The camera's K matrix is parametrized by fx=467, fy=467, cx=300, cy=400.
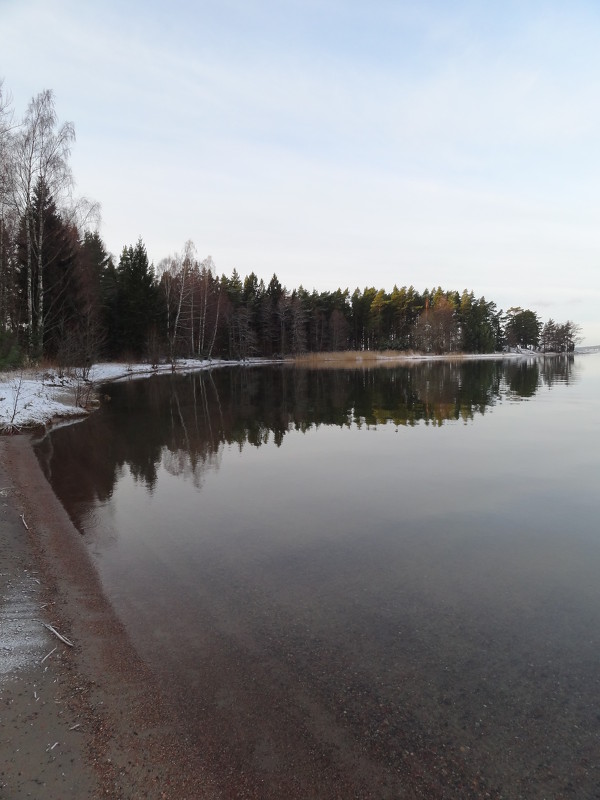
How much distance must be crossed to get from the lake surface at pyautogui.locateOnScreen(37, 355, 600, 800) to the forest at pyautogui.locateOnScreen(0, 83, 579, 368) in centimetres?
1751

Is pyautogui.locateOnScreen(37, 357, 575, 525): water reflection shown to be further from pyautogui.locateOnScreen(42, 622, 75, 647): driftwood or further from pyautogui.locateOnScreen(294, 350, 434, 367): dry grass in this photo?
pyautogui.locateOnScreen(294, 350, 434, 367): dry grass

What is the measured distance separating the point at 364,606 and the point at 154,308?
49.0 meters

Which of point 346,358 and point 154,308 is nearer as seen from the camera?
point 154,308

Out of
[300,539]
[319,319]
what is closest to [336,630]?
[300,539]

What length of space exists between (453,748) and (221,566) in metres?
3.46

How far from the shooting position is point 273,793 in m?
2.87

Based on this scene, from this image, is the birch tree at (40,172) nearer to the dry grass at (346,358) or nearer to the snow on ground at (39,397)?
the snow on ground at (39,397)

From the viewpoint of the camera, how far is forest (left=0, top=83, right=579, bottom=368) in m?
25.8

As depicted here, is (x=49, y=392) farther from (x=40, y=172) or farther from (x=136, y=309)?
(x=136, y=309)

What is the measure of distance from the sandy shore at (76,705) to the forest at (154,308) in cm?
1956

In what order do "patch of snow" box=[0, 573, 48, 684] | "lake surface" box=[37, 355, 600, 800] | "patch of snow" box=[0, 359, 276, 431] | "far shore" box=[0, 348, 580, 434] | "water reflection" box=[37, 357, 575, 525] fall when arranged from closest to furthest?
"lake surface" box=[37, 355, 600, 800] < "patch of snow" box=[0, 573, 48, 684] < "water reflection" box=[37, 357, 575, 525] < "patch of snow" box=[0, 359, 276, 431] < "far shore" box=[0, 348, 580, 434]

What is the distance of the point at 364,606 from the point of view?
5.12m

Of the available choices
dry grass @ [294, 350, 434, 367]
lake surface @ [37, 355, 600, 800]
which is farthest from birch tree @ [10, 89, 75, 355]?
Result: dry grass @ [294, 350, 434, 367]

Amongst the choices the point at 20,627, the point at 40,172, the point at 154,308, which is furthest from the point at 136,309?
the point at 20,627
